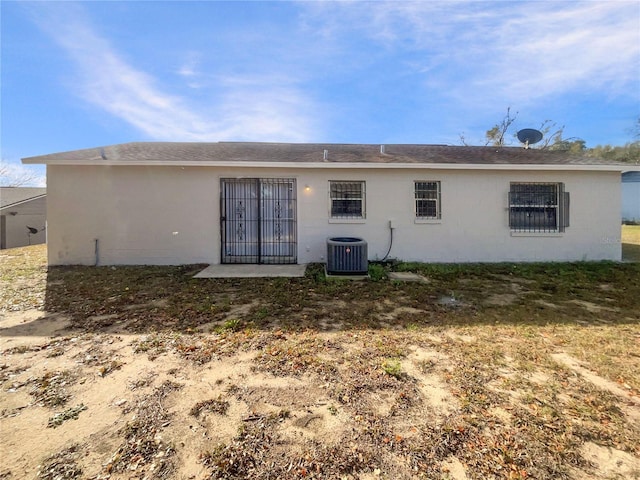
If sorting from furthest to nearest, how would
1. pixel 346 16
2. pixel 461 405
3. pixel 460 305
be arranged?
pixel 346 16 < pixel 460 305 < pixel 461 405

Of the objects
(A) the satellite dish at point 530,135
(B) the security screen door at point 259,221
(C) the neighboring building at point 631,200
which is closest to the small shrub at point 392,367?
(B) the security screen door at point 259,221

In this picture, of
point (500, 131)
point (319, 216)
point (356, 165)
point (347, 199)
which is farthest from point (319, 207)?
point (500, 131)

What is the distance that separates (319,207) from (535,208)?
20.1 feet

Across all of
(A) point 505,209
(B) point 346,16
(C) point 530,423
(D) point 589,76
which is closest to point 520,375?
(C) point 530,423

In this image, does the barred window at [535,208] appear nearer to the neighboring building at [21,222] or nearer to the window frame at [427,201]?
the window frame at [427,201]

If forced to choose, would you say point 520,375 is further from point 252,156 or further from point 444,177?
point 252,156

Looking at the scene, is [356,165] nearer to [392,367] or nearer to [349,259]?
[349,259]

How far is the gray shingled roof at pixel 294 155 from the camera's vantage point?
7.20 meters

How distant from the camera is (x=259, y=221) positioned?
307 inches

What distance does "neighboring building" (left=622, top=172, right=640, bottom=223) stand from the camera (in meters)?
20.4

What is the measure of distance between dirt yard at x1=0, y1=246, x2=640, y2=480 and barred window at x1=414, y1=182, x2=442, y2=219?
10.8 feet

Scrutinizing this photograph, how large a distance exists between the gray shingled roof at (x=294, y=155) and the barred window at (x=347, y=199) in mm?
663

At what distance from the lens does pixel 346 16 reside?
24.3ft

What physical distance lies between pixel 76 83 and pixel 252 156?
23.8ft
